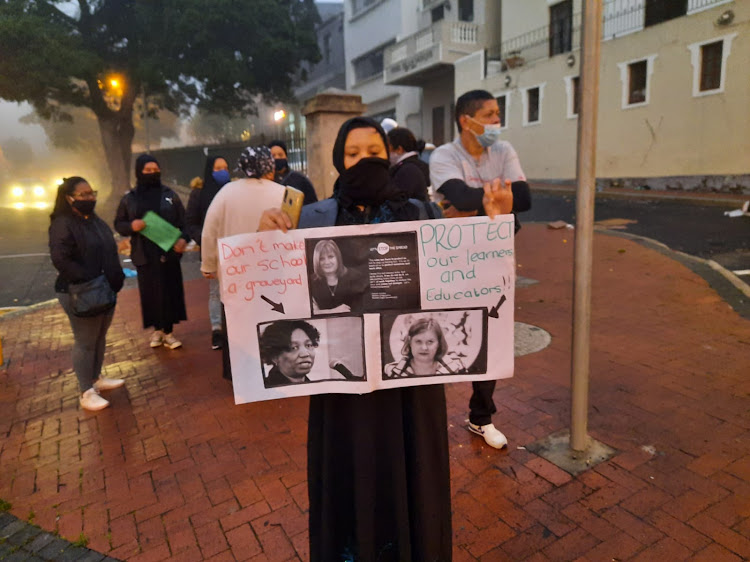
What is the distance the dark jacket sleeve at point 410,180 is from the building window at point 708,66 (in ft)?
52.7

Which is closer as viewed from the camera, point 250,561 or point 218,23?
point 250,561

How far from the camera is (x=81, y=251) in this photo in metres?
4.25

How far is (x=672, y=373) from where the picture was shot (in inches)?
173

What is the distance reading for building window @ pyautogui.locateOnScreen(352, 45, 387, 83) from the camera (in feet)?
107

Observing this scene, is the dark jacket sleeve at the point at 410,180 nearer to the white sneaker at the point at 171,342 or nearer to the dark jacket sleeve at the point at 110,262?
the dark jacket sleeve at the point at 110,262

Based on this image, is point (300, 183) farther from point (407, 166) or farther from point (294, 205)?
point (294, 205)

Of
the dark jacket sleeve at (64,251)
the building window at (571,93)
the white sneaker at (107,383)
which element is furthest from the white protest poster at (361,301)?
the building window at (571,93)

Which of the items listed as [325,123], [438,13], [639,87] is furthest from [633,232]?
[438,13]

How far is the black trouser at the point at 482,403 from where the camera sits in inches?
134

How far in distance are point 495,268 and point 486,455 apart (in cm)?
176

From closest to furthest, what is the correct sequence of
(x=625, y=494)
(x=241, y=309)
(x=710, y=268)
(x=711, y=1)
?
(x=241, y=309) → (x=625, y=494) → (x=710, y=268) → (x=711, y=1)

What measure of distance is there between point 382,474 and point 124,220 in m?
4.55

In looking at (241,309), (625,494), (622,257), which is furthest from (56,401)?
(622,257)

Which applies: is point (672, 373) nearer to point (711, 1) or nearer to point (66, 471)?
point (66, 471)
